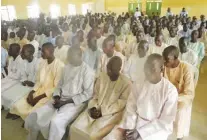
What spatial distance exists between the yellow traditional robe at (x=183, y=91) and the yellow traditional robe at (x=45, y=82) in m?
1.34

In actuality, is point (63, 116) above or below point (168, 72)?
below

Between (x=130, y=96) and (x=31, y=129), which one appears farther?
(x=31, y=129)

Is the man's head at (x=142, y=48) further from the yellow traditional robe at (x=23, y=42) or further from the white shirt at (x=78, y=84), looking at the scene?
the yellow traditional robe at (x=23, y=42)

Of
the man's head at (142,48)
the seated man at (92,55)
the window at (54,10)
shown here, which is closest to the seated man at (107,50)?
→ the seated man at (92,55)

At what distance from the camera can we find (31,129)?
2.74 metres

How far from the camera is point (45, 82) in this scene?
3.23m

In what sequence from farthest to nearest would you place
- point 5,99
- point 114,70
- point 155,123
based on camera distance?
point 5,99 → point 114,70 → point 155,123

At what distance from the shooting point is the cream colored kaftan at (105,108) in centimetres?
236

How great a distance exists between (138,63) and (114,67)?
1621 millimetres

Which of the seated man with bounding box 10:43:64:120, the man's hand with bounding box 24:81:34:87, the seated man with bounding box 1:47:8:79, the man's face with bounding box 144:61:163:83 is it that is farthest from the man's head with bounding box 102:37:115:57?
the seated man with bounding box 1:47:8:79

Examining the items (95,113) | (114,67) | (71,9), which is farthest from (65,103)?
(71,9)

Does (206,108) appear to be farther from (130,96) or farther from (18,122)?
(18,122)

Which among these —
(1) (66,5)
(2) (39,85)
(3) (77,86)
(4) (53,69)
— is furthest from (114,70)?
(1) (66,5)

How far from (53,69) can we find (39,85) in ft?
0.95
